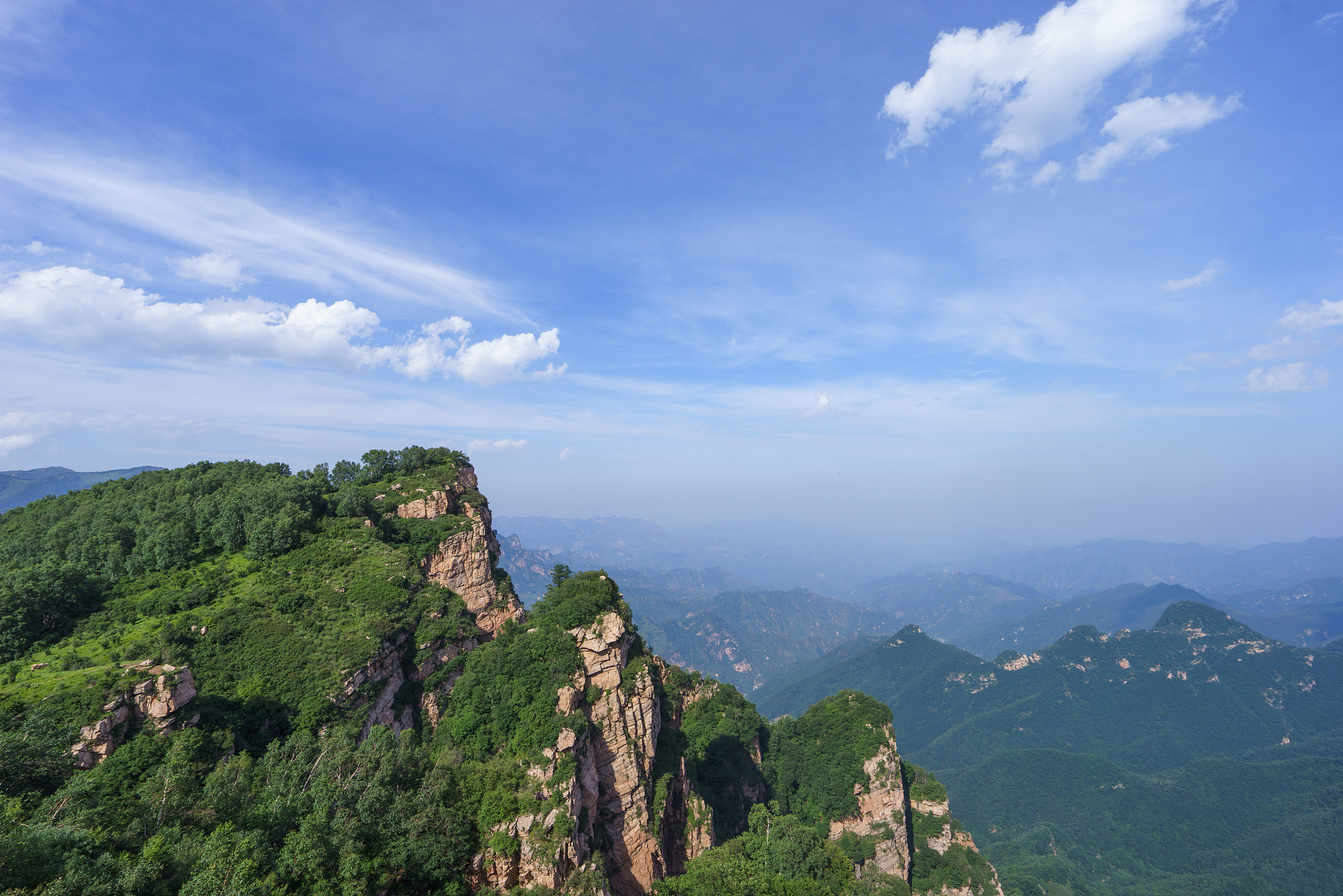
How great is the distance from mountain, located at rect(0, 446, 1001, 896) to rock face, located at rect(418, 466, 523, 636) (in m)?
0.22

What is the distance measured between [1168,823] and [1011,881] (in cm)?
9783

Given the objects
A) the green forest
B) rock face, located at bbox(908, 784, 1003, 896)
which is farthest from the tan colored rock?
rock face, located at bbox(908, 784, 1003, 896)

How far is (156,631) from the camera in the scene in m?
38.3

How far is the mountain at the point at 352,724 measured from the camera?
72.9ft

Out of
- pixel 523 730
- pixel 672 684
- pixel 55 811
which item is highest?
pixel 55 811

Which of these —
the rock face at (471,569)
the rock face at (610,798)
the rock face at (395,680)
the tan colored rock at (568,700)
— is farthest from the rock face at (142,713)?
the tan colored rock at (568,700)

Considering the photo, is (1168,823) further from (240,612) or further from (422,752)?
(240,612)

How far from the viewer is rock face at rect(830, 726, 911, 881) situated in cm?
6425

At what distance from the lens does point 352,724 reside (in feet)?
123

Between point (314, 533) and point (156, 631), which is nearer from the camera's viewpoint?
point (156, 631)

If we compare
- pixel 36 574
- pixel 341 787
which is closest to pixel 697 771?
pixel 341 787

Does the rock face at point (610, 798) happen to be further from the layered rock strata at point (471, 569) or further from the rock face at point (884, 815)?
the rock face at point (884, 815)

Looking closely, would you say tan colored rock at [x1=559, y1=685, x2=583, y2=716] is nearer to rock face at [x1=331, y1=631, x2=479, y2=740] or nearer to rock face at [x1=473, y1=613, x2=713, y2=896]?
rock face at [x1=473, y1=613, x2=713, y2=896]

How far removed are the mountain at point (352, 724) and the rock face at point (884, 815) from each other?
285 mm
